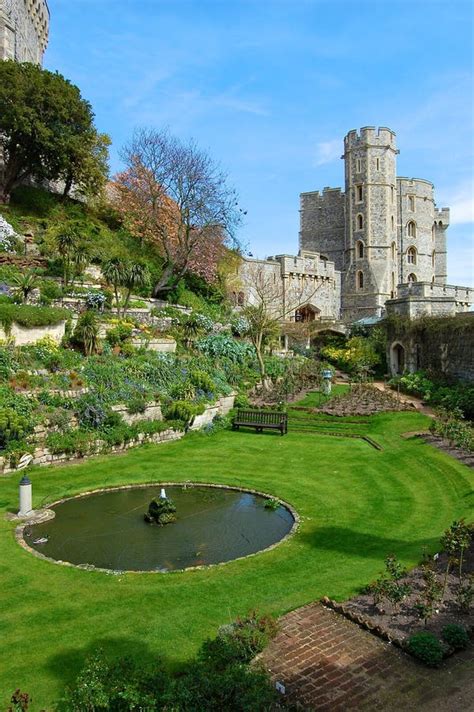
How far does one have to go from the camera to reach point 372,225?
45781 millimetres

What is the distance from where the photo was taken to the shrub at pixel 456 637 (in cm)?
635

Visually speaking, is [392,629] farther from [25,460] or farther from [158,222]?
[158,222]

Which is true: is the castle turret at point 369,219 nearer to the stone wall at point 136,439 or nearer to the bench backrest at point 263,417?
the stone wall at point 136,439

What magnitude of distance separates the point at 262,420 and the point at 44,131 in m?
21.0

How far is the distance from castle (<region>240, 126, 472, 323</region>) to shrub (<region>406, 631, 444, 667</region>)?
112 feet

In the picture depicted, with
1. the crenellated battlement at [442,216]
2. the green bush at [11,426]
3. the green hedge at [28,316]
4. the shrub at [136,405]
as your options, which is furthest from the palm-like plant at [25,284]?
the crenellated battlement at [442,216]

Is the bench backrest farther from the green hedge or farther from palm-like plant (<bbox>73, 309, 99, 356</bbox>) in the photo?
the green hedge

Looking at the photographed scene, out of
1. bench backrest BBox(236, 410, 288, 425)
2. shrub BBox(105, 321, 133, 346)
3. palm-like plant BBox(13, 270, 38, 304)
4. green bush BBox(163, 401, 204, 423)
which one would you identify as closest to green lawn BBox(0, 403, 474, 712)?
green bush BBox(163, 401, 204, 423)

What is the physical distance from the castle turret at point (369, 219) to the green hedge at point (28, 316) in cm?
3051

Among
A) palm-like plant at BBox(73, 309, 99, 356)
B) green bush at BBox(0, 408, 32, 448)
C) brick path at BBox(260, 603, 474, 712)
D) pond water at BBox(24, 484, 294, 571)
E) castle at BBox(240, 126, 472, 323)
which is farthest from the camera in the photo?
castle at BBox(240, 126, 472, 323)

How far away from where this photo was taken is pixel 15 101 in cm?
2911

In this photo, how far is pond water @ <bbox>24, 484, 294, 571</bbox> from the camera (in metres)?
9.27

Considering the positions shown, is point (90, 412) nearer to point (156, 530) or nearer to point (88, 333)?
point (88, 333)

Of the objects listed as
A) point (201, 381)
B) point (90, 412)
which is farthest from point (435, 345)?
point (90, 412)
